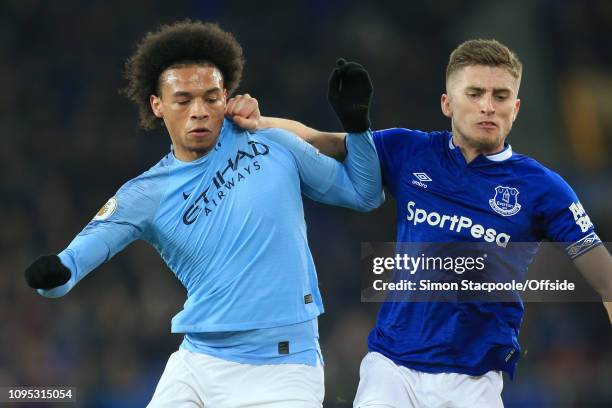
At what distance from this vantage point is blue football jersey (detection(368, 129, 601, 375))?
382cm

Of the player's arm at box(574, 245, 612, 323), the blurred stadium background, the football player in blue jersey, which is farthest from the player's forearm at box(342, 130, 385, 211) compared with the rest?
the blurred stadium background

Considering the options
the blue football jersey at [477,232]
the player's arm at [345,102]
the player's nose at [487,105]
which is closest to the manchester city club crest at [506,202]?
the blue football jersey at [477,232]

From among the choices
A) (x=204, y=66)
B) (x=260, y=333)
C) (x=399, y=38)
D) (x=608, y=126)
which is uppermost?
(x=399, y=38)

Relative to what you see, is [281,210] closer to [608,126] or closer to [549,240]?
[549,240]

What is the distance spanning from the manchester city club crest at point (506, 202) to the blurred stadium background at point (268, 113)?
418 centimetres

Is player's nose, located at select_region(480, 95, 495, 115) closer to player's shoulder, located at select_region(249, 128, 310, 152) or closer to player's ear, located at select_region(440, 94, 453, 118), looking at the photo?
player's ear, located at select_region(440, 94, 453, 118)

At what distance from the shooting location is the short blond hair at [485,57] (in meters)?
3.92

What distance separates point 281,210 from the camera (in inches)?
149

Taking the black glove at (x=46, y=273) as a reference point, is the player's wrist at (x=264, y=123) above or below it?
above

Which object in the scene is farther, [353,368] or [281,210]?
[353,368]

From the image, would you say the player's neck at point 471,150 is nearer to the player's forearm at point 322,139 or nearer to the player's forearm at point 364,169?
the player's forearm at point 364,169

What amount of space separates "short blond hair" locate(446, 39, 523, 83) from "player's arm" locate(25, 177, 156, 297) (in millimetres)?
1347

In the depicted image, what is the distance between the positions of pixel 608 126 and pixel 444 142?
24.2ft

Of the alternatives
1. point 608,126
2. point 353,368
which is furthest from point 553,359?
point 608,126
